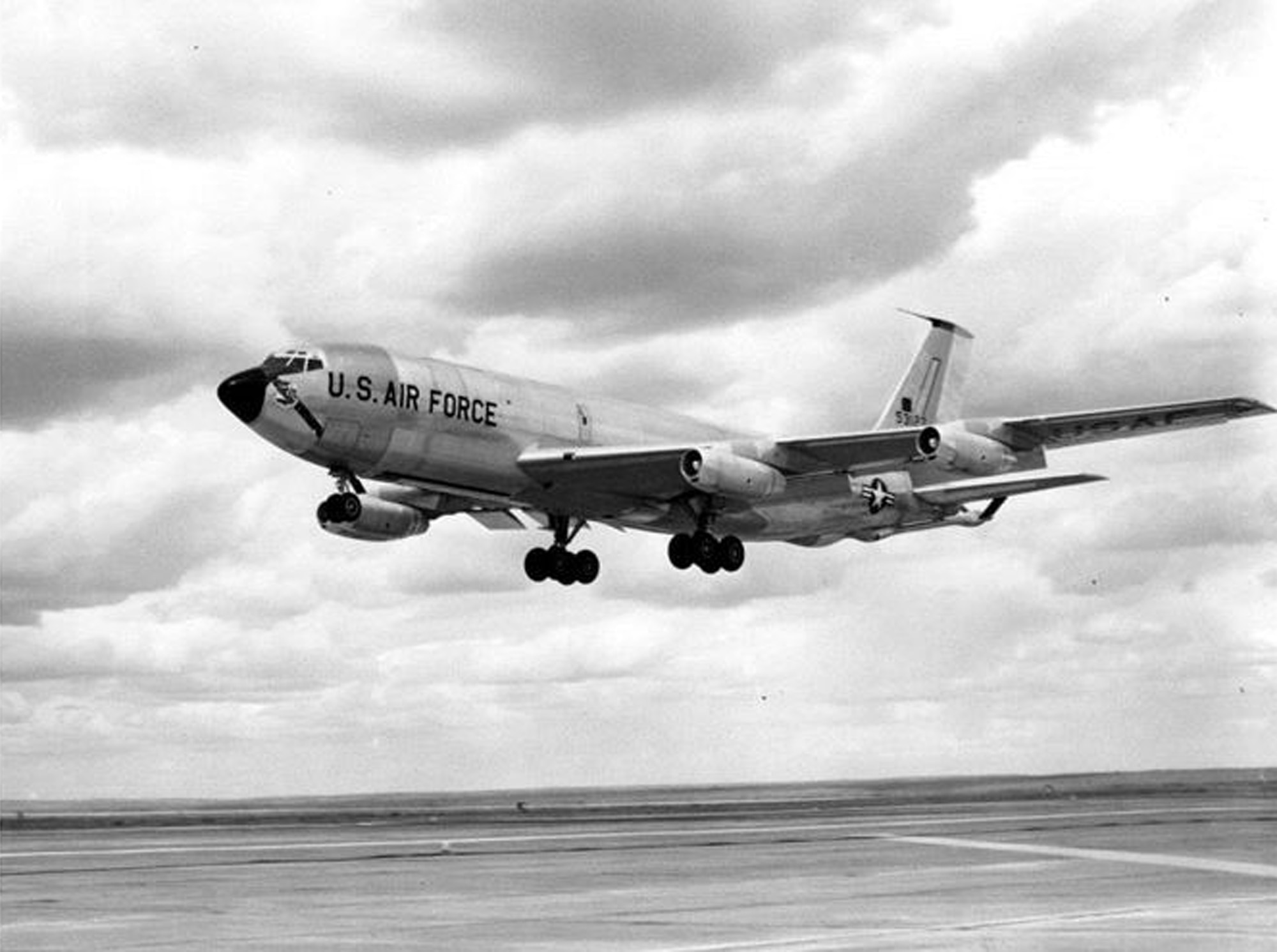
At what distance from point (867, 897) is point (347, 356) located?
28806mm

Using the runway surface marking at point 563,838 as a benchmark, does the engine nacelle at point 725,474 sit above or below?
above

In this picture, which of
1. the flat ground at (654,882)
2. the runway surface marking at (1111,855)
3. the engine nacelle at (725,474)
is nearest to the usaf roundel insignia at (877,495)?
the engine nacelle at (725,474)

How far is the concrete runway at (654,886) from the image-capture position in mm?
19438

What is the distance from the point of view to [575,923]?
20.8 m

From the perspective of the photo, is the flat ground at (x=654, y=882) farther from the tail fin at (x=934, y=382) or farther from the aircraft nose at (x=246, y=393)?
the tail fin at (x=934, y=382)

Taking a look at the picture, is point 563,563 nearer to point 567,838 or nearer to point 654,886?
point 567,838

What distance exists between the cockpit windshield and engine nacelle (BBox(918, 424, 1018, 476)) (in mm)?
18164

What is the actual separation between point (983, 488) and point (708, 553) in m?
10.4

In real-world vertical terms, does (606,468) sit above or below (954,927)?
above

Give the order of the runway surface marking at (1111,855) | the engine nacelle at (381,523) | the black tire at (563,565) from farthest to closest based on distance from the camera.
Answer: the black tire at (563,565)
the engine nacelle at (381,523)
the runway surface marking at (1111,855)

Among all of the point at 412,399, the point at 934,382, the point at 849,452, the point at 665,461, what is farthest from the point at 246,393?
the point at 934,382

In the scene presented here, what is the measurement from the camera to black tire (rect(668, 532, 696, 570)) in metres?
57.5

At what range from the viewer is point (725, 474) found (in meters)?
53.5

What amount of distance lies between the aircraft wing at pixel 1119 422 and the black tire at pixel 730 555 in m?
8.90
